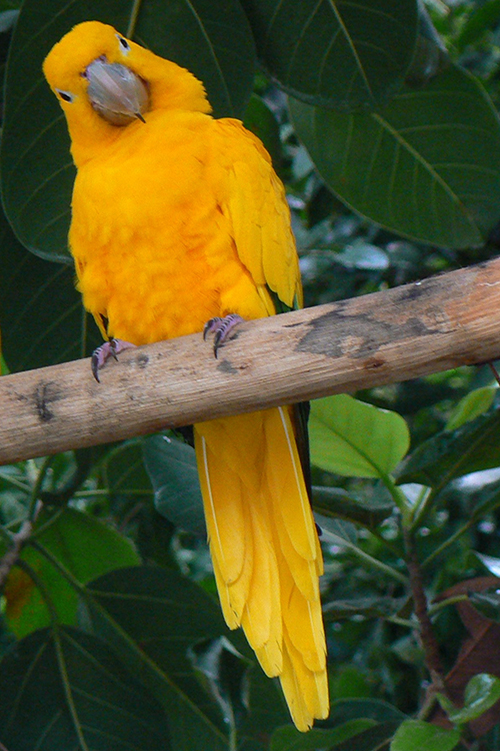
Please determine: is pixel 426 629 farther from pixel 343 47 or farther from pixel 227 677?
pixel 343 47

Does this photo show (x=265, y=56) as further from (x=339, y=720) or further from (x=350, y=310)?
(x=339, y=720)

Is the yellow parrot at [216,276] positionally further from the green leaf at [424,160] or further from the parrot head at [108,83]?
the green leaf at [424,160]

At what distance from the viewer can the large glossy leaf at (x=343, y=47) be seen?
1272mm

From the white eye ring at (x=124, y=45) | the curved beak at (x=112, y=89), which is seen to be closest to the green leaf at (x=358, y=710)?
the curved beak at (x=112, y=89)

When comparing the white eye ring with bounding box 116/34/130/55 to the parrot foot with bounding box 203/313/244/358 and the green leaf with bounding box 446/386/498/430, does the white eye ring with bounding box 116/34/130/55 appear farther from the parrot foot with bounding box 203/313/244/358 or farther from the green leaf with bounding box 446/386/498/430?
the green leaf with bounding box 446/386/498/430

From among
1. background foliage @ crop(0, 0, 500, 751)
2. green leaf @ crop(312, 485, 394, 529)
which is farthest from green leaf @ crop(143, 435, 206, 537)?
green leaf @ crop(312, 485, 394, 529)

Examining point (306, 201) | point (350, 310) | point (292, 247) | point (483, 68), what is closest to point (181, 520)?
point (292, 247)

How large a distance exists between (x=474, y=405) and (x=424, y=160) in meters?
0.50

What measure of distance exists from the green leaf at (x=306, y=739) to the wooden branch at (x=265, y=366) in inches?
21.3

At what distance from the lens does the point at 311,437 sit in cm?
123

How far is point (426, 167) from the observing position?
4.81ft

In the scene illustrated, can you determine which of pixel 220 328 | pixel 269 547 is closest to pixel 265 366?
pixel 220 328

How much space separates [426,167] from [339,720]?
3.29 feet

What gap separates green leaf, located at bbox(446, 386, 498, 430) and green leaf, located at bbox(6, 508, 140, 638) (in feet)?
2.50
